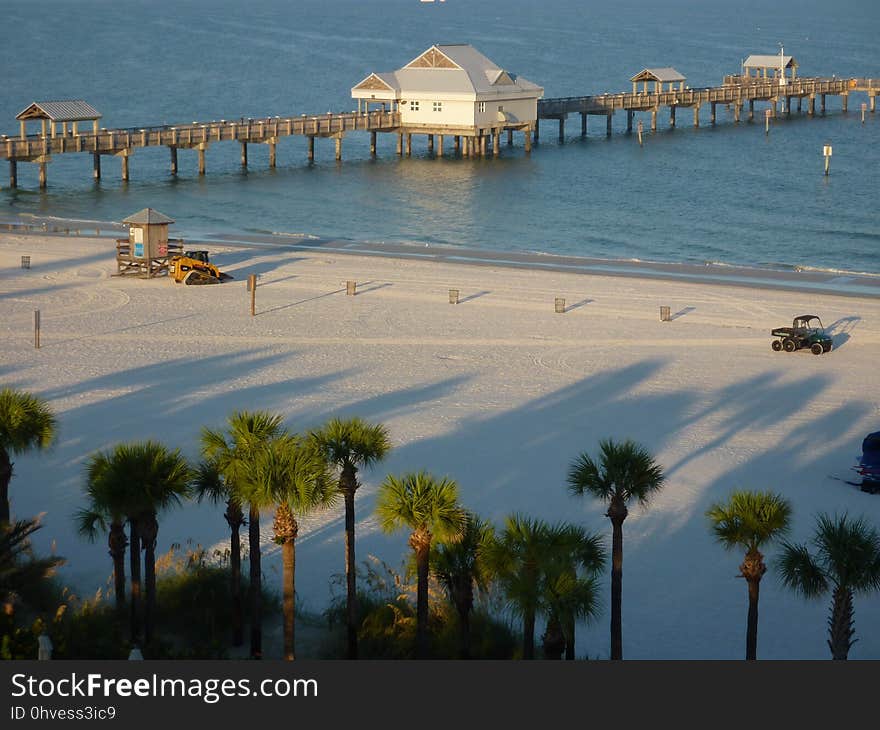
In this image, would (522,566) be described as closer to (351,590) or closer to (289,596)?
(351,590)

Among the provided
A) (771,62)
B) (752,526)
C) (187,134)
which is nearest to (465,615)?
(752,526)

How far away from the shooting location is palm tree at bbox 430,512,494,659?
52.9ft

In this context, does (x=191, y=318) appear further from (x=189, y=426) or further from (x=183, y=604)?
(x=183, y=604)

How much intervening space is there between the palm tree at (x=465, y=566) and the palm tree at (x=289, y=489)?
1453mm

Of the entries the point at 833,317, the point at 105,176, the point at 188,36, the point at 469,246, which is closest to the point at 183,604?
the point at 833,317

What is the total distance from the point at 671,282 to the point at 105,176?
3980cm

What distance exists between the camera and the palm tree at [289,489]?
1538 centimetres

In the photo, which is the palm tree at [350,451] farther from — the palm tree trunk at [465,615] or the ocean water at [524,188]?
the ocean water at [524,188]

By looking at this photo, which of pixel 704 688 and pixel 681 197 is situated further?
pixel 681 197

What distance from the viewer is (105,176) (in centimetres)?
7419

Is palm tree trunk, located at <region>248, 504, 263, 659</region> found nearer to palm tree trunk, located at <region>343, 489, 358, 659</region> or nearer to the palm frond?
palm tree trunk, located at <region>343, 489, 358, 659</region>

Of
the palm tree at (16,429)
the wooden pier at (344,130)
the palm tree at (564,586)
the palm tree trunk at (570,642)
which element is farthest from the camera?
the wooden pier at (344,130)

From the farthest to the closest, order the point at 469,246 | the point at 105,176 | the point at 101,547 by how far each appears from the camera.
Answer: the point at 105,176
the point at 469,246
the point at 101,547

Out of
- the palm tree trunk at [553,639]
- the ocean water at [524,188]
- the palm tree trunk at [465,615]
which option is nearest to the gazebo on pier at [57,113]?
the ocean water at [524,188]
